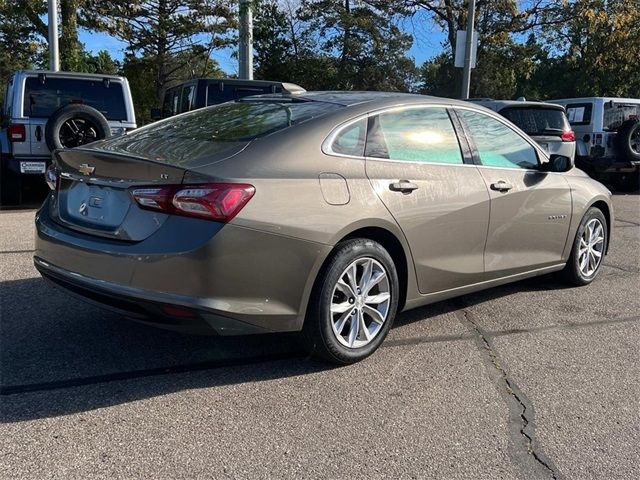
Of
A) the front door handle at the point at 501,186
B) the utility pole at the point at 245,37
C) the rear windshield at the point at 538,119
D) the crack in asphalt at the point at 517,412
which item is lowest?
the crack in asphalt at the point at 517,412

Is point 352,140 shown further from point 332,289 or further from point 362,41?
point 362,41

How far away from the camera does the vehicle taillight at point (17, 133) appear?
8586mm

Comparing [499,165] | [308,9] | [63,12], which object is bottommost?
[499,165]

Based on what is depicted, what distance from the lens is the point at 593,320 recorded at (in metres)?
4.88

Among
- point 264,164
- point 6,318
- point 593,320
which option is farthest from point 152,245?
point 593,320

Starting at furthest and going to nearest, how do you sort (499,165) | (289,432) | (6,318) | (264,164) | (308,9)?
(308,9)
(499,165)
(6,318)
(264,164)
(289,432)

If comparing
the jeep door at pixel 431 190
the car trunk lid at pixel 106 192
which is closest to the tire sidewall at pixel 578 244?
the jeep door at pixel 431 190

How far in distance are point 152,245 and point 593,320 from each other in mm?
3476

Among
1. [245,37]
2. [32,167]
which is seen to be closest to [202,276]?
[32,167]

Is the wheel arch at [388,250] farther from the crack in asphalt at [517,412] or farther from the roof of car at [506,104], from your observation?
the roof of car at [506,104]

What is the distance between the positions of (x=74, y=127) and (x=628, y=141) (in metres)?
10.5

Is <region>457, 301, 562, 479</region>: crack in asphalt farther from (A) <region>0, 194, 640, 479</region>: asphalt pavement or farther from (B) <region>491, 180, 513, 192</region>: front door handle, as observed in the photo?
(B) <region>491, 180, 513, 192</region>: front door handle

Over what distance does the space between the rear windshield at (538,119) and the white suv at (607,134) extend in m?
2.04

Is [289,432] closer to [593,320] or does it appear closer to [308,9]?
[593,320]
